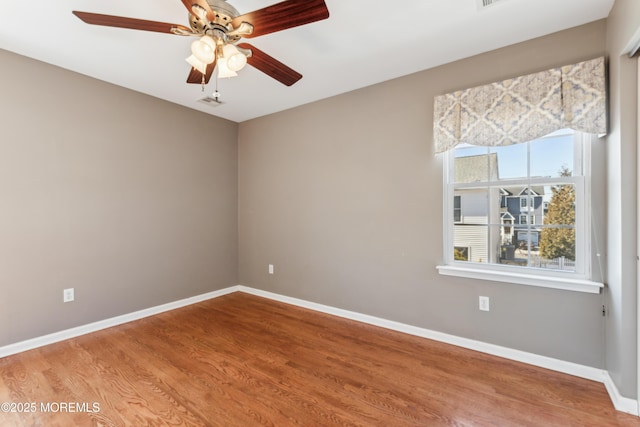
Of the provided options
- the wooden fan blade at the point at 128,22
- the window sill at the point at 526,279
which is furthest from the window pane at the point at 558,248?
the wooden fan blade at the point at 128,22

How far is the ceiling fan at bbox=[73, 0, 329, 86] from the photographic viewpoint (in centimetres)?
146

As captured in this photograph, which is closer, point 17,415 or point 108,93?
point 17,415

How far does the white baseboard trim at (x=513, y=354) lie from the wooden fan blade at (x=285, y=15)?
2638mm

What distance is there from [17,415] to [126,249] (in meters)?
1.67

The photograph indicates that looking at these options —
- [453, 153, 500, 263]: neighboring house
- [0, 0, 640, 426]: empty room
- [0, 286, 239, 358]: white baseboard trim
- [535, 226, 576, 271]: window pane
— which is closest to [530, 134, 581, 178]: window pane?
[0, 0, 640, 426]: empty room

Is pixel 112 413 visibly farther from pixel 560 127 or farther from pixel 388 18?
pixel 560 127

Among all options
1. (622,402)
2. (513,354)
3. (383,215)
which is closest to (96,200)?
(383,215)

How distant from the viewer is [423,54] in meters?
2.49

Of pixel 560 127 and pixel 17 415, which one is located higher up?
pixel 560 127

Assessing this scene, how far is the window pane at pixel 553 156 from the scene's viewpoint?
221 centimetres

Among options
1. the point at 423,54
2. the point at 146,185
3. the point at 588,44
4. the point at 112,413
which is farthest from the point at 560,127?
the point at 146,185

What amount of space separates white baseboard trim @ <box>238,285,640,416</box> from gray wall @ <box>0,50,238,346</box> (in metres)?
1.92

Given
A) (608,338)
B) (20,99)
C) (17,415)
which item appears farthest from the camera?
(20,99)

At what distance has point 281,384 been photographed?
204cm
